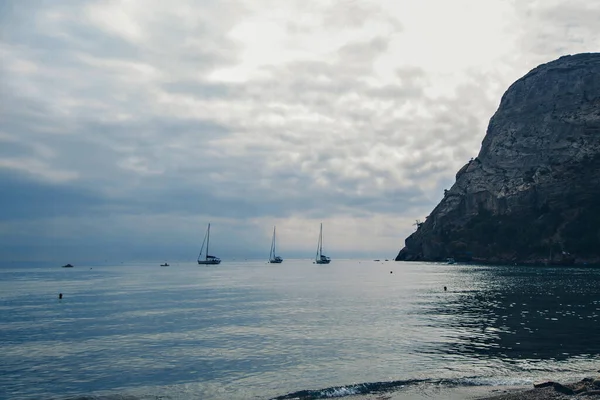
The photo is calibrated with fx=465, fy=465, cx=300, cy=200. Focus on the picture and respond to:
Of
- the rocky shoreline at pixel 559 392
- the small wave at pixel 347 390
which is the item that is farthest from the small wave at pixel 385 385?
the rocky shoreline at pixel 559 392

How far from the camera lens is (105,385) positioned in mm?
31969

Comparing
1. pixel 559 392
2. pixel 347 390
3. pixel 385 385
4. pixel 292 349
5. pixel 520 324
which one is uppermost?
pixel 559 392

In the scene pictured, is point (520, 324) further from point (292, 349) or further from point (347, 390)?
point (347, 390)

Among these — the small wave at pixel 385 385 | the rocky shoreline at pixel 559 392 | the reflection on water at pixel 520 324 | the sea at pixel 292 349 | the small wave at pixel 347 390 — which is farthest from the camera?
the reflection on water at pixel 520 324

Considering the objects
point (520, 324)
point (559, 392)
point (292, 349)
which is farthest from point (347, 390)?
point (520, 324)

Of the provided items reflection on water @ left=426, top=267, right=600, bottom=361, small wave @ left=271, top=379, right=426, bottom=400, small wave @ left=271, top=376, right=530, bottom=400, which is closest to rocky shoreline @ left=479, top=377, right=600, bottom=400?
small wave @ left=271, top=376, right=530, bottom=400

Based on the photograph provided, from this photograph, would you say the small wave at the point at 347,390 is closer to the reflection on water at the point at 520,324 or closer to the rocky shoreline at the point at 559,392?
the rocky shoreline at the point at 559,392

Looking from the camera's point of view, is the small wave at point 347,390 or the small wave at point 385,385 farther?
the small wave at point 385,385

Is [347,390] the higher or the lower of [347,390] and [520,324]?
the lower

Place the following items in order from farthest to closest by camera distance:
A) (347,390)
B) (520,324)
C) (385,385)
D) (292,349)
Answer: (520,324)
(292,349)
(385,385)
(347,390)

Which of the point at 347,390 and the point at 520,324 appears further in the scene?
the point at 520,324

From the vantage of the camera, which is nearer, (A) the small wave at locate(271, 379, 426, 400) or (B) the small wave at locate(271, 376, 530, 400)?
(A) the small wave at locate(271, 379, 426, 400)

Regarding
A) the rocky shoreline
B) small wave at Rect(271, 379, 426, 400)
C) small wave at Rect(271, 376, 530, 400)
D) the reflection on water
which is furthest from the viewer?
the reflection on water

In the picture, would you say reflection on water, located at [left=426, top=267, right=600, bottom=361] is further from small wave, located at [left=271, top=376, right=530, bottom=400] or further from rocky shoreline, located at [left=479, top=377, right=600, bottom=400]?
rocky shoreline, located at [left=479, top=377, right=600, bottom=400]
